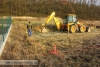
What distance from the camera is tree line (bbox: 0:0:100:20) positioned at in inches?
1507

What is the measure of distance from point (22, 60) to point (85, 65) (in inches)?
95.0

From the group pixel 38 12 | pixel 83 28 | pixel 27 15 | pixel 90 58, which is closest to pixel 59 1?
pixel 38 12

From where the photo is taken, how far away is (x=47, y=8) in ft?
133

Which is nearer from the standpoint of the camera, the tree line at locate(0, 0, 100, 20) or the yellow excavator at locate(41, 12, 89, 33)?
the yellow excavator at locate(41, 12, 89, 33)

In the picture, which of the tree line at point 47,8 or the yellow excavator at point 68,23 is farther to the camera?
the tree line at point 47,8

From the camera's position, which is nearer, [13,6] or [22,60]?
[22,60]

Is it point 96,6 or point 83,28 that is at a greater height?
point 96,6

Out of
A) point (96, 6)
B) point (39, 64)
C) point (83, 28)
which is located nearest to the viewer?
point (39, 64)

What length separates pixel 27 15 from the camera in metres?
37.8

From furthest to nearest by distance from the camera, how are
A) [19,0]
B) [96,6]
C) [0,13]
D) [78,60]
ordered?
1. [96,6]
2. [19,0]
3. [0,13]
4. [78,60]

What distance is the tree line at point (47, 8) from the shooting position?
38.3 metres

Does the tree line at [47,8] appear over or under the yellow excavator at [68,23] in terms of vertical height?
over

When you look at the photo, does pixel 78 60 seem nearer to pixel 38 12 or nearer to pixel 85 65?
pixel 85 65

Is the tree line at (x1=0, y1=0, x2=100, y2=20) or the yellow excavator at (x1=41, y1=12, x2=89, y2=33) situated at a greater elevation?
the tree line at (x1=0, y1=0, x2=100, y2=20)
